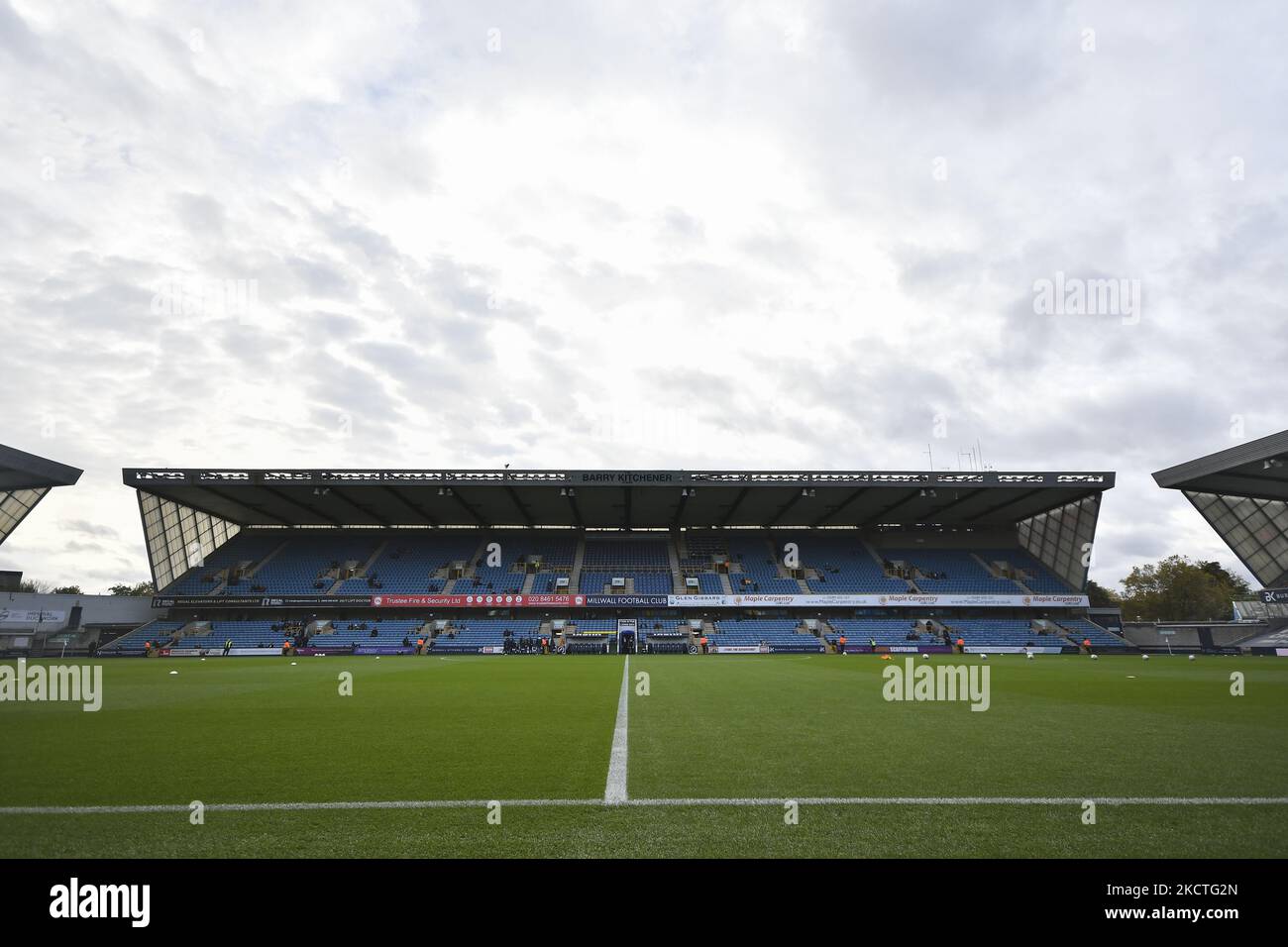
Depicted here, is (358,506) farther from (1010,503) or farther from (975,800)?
(975,800)

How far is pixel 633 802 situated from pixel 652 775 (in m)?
1.03

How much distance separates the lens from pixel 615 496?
48500mm

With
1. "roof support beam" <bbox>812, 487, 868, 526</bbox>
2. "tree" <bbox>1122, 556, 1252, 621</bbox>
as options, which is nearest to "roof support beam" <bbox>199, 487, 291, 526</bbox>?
"roof support beam" <bbox>812, 487, 868, 526</bbox>

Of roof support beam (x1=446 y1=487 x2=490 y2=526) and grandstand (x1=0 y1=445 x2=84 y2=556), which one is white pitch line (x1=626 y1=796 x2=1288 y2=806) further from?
grandstand (x1=0 y1=445 x2=84 y2=556)

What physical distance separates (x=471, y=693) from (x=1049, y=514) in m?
52.3

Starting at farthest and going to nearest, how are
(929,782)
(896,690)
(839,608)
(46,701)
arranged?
(839,608), (896,690), (46,701), (929,782)

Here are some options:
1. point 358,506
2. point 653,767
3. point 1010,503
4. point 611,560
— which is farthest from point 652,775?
point 1010,503

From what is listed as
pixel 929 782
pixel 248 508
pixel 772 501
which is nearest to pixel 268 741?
pixel 929 782

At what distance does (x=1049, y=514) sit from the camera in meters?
51.2

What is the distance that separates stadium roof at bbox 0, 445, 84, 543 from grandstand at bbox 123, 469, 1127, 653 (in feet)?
16.6

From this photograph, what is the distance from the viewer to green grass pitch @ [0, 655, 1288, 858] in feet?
12.1

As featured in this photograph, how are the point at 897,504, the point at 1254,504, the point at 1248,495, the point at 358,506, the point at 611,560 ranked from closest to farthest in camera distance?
the point at 1248,495, the point at 1254,504, the point at 897,504, the point at 358,506, the point at 611,560

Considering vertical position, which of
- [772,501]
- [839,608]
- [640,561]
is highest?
[772,501]
